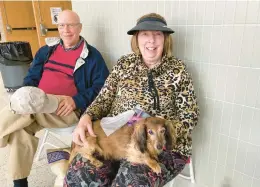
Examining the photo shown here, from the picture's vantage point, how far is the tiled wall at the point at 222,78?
4.13 feet

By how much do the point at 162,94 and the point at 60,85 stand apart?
0.87 metres

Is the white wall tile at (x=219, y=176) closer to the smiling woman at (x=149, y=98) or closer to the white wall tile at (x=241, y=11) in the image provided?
the smiling woman at (x=149, y=98)

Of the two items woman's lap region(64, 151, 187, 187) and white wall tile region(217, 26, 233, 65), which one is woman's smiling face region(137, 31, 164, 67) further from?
woman's lap region(64, 151, 187, 187)

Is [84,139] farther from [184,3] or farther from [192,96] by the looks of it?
[184,3]

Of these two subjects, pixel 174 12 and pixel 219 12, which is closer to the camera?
pixel 219 12

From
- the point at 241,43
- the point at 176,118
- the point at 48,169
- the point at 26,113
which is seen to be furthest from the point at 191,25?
the point at 48,169

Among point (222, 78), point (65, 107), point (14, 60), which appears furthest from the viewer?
point (14, 60)

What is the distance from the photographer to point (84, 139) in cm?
127

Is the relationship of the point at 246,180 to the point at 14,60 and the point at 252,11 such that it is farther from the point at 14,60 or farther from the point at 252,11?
the point at 14,60

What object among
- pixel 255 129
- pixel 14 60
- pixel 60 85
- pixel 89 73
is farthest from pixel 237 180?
pixel 14 60

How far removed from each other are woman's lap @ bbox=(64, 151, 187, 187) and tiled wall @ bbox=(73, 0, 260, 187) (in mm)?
380

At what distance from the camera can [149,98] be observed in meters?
1.37

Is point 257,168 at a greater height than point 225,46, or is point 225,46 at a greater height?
point 225,46

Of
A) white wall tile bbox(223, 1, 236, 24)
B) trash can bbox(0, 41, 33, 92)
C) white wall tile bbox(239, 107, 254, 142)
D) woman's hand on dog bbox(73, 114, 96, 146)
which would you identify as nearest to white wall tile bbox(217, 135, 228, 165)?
white wall tile bbox(239, 107, 254, 142)
